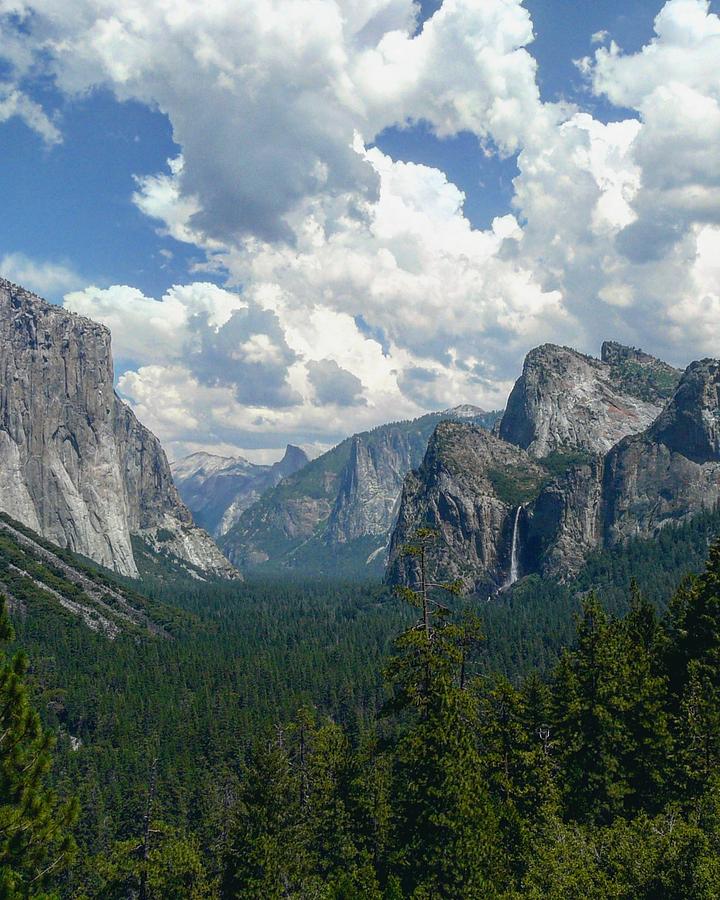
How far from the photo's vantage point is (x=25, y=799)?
22781mm

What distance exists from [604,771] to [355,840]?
1650cm

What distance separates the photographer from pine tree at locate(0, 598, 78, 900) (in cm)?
2228

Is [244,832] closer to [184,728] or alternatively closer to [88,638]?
[184,728]

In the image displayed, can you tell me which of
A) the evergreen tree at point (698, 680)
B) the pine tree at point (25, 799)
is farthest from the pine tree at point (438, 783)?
the pine tree at point (25, 799)

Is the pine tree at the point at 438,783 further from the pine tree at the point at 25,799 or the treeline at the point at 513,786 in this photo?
the pine tree at the point at 25,799

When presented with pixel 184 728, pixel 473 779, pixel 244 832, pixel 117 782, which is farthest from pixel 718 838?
pixel 184 728

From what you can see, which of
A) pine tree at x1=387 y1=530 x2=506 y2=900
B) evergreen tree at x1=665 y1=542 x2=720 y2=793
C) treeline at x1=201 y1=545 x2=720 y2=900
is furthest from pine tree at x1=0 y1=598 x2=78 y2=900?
evergreen tree at x1=665 y1=542 x2=720 y2=793

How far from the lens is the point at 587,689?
1779 inches

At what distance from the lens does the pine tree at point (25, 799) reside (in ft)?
73.1

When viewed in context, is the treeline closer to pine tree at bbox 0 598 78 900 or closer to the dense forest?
the dense forest

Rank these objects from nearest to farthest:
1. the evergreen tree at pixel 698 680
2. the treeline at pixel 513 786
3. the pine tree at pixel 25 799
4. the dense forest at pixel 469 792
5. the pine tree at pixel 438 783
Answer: the pine tree at pixel 25 799, the dense forest at pixel 469 792, the treeline at pixel 513 786, the pine tree at pixel 438 783, the evergreen tree at pixel 698 680

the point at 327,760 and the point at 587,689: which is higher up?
the point at 587,689

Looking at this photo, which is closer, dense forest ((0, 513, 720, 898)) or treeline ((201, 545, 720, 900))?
dense forest ((0, 513, 720, 898))

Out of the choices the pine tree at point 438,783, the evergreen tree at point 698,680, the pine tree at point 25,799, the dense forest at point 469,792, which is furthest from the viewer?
the evergreen tree at point 698,680
